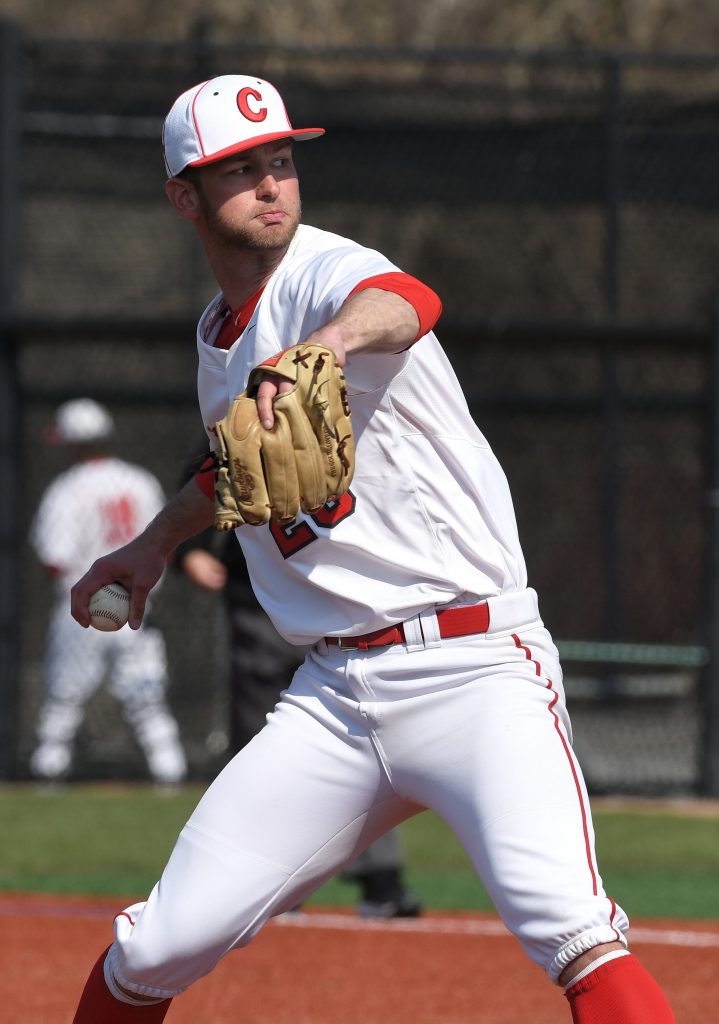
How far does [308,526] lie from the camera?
307 centimetres

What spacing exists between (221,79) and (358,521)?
92 cm

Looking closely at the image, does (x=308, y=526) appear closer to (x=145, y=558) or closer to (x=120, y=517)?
(x=145, y=558)

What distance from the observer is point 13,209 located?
9781 mm

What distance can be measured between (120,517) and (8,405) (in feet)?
3.11

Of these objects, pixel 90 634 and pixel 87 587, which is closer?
pixel 87 587

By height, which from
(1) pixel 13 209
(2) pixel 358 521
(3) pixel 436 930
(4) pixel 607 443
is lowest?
(3) pixel 436 930

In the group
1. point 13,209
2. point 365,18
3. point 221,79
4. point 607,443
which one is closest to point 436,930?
point 221,79

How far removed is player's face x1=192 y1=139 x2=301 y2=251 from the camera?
10.4 feet

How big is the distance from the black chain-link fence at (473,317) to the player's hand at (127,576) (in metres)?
5.90

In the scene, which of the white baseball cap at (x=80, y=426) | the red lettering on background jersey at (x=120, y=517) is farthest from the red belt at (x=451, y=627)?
the white baseball cap at (x=80, y=426)

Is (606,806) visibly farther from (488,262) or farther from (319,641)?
(319,641)

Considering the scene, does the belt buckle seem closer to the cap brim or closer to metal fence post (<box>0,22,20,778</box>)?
the cap brim

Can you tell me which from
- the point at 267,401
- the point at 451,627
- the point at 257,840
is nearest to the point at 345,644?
the point at 451,627

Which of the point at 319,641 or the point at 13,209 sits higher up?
the point at 13,209
